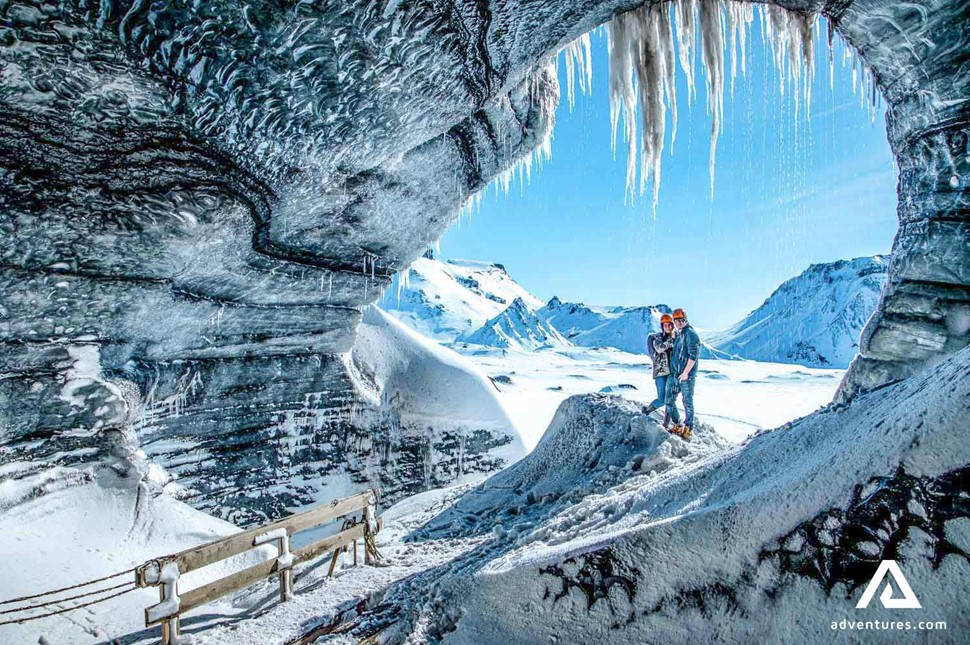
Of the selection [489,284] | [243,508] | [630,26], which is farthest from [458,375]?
[489,284]

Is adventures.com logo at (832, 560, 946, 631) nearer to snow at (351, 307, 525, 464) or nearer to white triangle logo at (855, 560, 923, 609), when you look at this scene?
white triangle logo at (855, 560, 923, 609)

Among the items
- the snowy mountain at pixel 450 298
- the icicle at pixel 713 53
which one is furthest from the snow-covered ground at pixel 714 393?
the snowy mountain at pixel 450 298

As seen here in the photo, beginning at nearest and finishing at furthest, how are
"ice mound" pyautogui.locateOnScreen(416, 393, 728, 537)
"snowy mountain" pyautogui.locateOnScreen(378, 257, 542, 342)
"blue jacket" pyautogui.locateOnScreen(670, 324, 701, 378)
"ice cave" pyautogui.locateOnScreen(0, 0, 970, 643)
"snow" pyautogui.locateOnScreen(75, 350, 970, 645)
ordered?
"snow" pyautogui.locateOnScreen(75, 350, 970, 645) → "ice cave" pyautogui.locateOnScreen(0, 0, 970, 643) → "ice mound" pyautogui.locateOnScreen(416, 393, 728, 537) → "blue jacket" pyautogui.locateOnScreen(670, 324, 701, 378) → "snowy mountain" pyautogui.locateOnScreen(378, 257, 542, 342)

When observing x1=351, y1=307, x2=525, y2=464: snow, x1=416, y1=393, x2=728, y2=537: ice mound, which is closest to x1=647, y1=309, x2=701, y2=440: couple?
x1=416, y1=393, x2=728, y2=537: ice mound

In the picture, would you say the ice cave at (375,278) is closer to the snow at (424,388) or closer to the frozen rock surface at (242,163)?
the frozen rock surface at (242,163)

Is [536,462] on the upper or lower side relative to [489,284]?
lower

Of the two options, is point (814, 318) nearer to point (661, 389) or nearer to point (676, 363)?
point (661, 389)

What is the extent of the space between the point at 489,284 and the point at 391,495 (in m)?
150

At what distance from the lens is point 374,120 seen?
15.4 ft

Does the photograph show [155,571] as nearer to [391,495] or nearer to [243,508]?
[243,508]

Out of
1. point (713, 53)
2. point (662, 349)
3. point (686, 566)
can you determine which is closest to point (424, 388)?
point (662, 349)

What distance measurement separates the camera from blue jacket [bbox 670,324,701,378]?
221 inches

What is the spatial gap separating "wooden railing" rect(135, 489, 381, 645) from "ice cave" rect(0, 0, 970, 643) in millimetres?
331

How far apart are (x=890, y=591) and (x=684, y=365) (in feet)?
13.7
